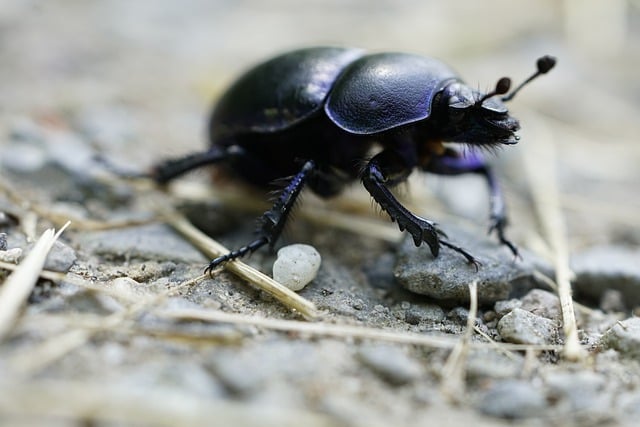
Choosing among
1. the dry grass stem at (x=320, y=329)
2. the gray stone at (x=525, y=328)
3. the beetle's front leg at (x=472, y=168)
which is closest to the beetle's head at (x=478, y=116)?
the beetle's front leg at (x=472, y=168)

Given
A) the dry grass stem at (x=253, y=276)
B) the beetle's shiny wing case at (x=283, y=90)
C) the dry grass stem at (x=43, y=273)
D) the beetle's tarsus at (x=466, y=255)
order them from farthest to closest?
the beetle's shiny wing case at (x=283, y=90), the beetle's tarsus at (x=466, y=255), the dry grass stem at (x=253, y=276), the dry grass stem at (x=43, y=273)

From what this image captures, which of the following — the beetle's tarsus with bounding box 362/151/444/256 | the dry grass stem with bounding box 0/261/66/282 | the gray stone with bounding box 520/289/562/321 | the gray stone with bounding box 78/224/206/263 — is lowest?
the gray stone with bounding box 78/224/206/263

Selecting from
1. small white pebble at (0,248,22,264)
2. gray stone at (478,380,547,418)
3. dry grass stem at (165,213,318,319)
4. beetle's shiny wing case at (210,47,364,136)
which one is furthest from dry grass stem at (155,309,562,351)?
beetle's shiny wing case at (210,47,364,136)

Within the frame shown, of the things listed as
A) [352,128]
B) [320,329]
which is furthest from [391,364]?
[352,128]

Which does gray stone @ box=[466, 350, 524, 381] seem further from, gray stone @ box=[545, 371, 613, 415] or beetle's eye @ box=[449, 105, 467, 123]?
beetle's eye @ box=[449, 105, 467, 123]

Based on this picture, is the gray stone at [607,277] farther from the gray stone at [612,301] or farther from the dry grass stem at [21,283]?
the dry grass stem at [21,283]

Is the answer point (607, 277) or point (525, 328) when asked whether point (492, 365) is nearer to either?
point (525, 328)

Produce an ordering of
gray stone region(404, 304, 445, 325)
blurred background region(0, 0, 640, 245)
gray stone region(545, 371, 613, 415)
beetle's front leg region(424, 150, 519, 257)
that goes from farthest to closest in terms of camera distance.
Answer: blurred background region(0, 0, 640, 245) → beetle's front leg region(424, 150, 519, 257) → gray stone region(404, 304, 445, 325) → gray stone region(545, 371, 613, 415)
